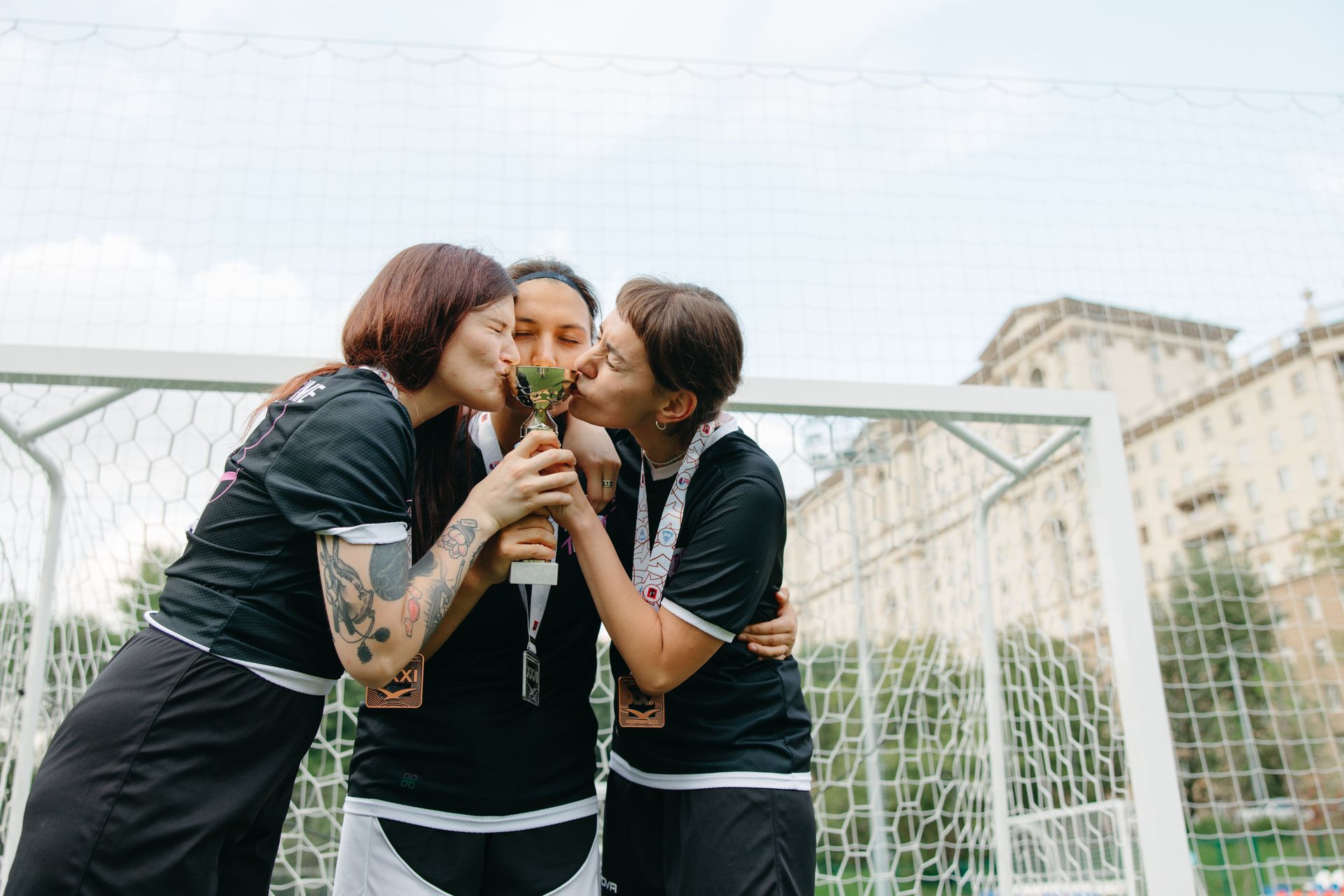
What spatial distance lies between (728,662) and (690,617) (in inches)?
8.7

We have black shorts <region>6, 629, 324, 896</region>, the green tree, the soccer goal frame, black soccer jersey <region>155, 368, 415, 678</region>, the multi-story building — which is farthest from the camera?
the green tree

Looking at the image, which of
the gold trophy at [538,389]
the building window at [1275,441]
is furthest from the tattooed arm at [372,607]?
the building window at [1275,441]

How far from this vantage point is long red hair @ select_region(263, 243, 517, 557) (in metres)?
1.54

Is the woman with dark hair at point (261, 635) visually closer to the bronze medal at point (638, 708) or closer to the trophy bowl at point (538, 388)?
the trophy bowl at point (538, 388)

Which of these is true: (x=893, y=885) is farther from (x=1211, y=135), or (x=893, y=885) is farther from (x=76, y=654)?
(x=1211, y=135)

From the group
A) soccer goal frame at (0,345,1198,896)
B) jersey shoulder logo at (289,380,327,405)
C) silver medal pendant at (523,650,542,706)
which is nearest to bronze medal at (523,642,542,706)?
silver medal pendant at (523,650,542,706)

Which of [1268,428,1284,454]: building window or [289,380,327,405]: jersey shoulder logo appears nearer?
[289,380,327,405]: jersey shoulder logo

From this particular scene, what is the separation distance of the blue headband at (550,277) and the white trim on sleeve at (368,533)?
0.80 m

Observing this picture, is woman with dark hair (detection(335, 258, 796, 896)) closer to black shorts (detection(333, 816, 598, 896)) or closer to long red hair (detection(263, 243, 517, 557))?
black shorts (detection(333, 816, 598, 896))

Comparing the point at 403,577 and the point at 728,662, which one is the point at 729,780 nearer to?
the point at 728,662

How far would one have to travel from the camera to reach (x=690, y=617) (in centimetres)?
162

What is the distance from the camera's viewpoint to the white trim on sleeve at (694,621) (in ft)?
5.33

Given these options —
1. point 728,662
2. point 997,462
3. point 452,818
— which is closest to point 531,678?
point 452,818

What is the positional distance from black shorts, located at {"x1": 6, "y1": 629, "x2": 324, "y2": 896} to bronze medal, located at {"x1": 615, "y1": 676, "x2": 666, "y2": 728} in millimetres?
588
